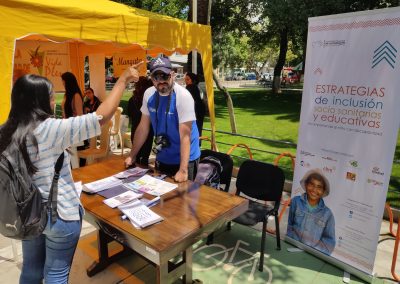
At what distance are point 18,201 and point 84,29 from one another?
2859 millimetres

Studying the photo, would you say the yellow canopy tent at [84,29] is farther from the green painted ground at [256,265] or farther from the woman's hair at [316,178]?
the woman's hair at [316,178]

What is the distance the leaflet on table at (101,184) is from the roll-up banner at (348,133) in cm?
205

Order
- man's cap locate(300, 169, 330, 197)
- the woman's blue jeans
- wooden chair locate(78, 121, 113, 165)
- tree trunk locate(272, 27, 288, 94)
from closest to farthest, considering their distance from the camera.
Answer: the woman's blue jeans → man's cap locate(300, 169, 330, 197) → wooden chair locate(78, 121, 113, 165) → tree trunk locate(272, 27, 288, 94)

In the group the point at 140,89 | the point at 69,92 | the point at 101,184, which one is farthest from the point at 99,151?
the point at 101,184

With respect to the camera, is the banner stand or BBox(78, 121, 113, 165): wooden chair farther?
BBox(78, 121, 113, 165): wooden chair

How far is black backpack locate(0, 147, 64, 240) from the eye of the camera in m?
1.60

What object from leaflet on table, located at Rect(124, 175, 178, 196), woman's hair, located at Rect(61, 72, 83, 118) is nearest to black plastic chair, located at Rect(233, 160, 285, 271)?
leaflet on table, located at Rect(124, 175, 178, 196)

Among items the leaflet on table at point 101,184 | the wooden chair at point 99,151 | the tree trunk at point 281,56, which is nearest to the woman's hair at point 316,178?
the leaflet on table at point 101,184

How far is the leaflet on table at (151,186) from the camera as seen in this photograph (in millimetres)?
2543

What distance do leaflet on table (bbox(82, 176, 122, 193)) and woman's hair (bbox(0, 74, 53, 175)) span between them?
94 cm

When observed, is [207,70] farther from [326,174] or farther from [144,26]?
[326,174]

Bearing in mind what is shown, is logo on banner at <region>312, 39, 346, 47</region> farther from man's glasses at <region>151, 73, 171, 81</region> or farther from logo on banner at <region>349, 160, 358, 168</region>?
man's glasses at <region>151, 73, 171, 81</region>

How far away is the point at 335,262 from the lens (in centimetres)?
331

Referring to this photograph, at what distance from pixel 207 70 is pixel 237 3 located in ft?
46.6
